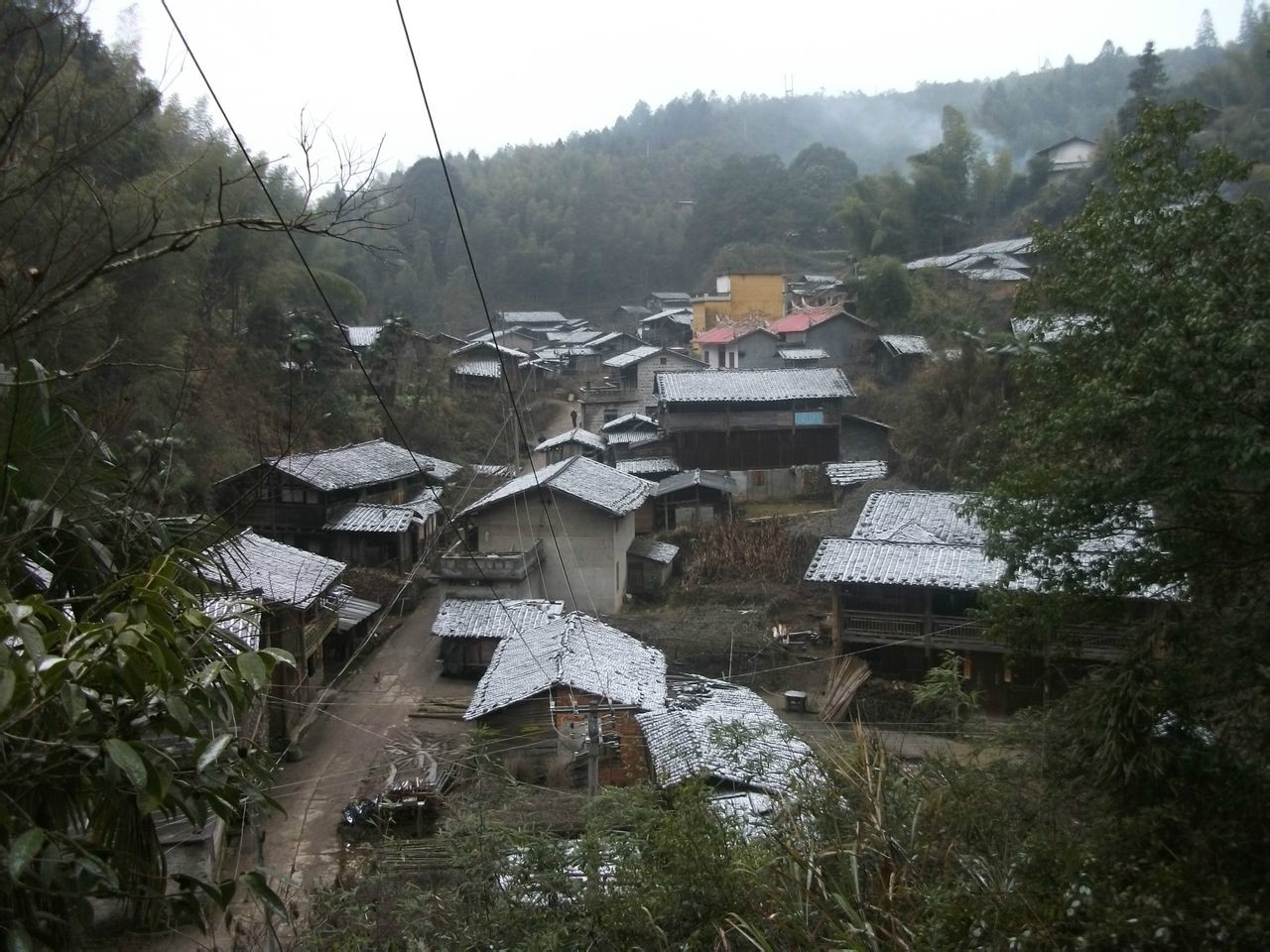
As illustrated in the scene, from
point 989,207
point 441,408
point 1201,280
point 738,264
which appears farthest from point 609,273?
point 1201,280

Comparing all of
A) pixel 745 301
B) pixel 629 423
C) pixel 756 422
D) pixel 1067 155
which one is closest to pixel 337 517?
pixel 629 423

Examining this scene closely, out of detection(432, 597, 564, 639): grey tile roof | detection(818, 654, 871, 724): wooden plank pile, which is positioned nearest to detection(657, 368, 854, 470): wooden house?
detection(432, 597, 564, 639): grey tile roof

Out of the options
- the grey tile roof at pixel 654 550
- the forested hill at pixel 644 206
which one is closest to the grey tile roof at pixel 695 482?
the grey tile roof at pixel 654 550

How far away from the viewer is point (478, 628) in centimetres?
1564

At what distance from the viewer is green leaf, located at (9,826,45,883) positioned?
1.73 meters

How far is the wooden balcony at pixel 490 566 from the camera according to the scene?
57.7ft

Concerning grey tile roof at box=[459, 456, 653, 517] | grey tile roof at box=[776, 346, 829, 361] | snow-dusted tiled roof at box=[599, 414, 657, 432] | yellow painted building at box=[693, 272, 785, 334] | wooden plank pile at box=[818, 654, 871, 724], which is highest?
yellow painted building at box=[693, 272, 785, 334]

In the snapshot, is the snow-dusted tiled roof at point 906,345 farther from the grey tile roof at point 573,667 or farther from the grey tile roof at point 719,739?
the grey tile roof at point 719,739

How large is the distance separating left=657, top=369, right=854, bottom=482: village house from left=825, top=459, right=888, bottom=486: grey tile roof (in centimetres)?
85

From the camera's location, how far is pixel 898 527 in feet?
54.1

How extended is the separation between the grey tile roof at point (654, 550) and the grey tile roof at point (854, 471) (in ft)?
15.8

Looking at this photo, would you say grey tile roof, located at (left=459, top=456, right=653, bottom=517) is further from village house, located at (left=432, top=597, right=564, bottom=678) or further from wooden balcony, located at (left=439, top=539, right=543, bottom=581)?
village house, located at (left=432, top=597, right=564, bottom=678)

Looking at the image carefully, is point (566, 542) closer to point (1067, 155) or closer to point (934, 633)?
point (934, 633)

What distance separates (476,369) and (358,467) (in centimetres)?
1366
